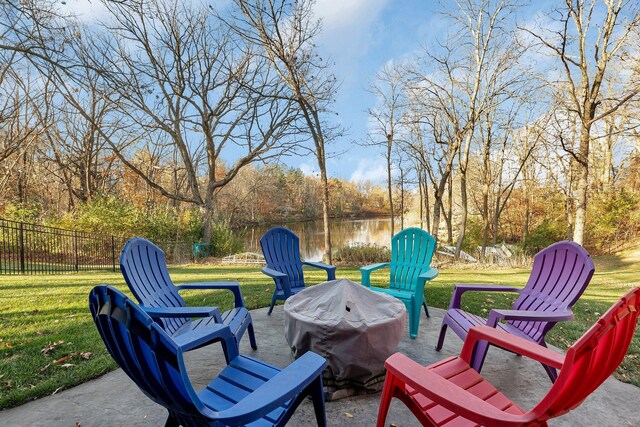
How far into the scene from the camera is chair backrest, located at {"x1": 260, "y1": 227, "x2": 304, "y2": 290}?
159 inches

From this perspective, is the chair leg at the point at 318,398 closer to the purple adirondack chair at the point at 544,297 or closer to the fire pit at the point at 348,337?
the fire pit at the point at 348,337

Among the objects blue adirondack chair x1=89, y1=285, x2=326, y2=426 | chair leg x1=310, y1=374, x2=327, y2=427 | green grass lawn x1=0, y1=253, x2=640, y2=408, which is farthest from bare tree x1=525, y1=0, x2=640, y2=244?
blue adirondack chair x1=89, y1=285, x2=326, y2=426

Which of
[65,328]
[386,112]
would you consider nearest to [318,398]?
[65,328]

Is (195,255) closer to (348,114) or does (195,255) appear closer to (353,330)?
(348,114)

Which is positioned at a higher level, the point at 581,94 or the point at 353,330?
the point at 581,94

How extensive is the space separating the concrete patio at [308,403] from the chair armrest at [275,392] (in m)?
0.69

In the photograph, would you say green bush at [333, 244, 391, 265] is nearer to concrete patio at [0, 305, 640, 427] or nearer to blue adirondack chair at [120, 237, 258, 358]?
concrete patio at [0, 305, 640, 427]

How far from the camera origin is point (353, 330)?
6.98 feet

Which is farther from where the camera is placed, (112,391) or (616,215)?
(616,215)

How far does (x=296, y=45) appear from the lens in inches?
394

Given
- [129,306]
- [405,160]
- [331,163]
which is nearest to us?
[129,306]

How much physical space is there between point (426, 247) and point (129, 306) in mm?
3476

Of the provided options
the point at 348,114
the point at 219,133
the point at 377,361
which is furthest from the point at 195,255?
the point at 377,361

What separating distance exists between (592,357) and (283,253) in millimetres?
3341
